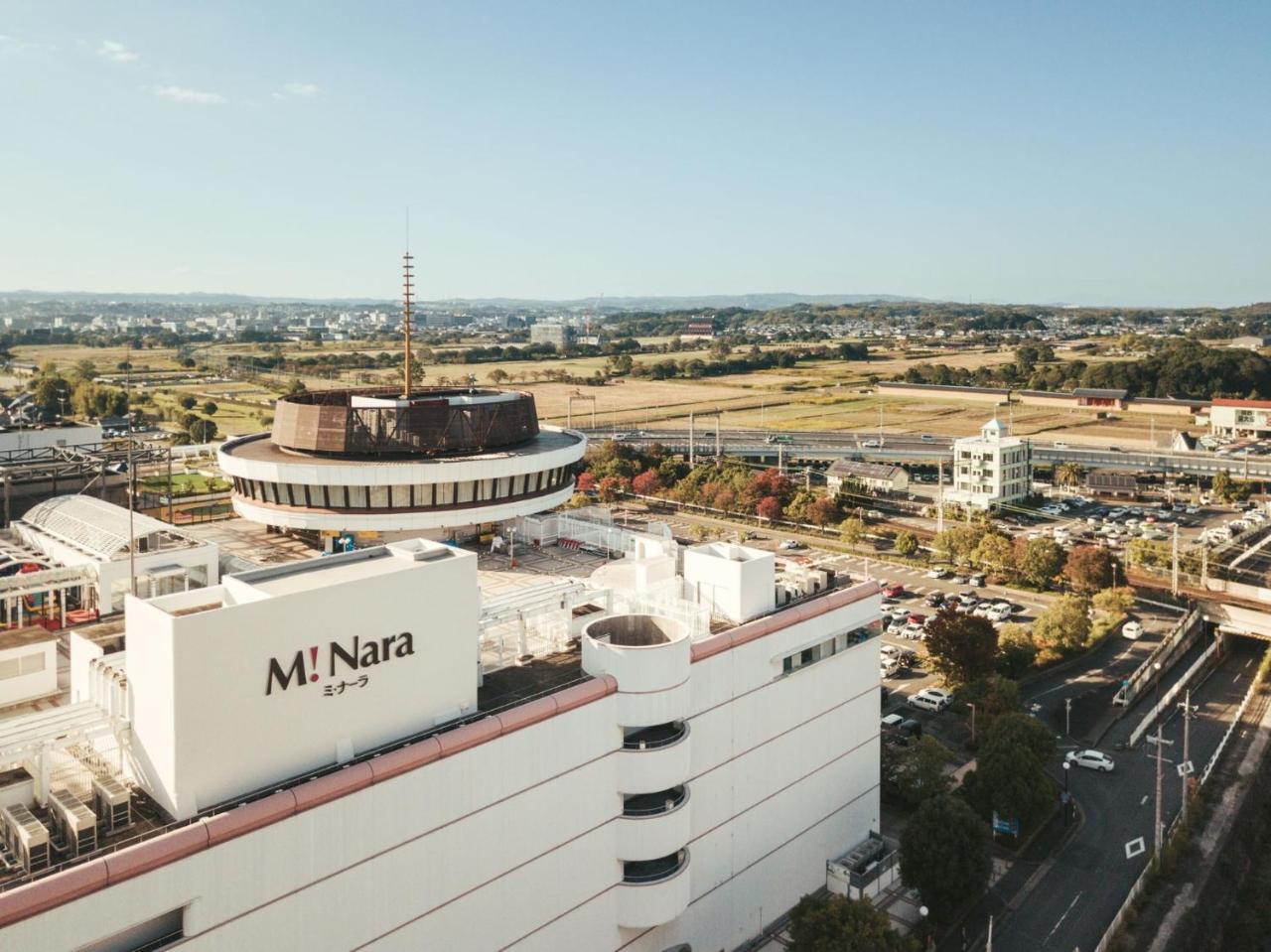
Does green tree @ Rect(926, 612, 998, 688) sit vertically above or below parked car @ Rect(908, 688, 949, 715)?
above

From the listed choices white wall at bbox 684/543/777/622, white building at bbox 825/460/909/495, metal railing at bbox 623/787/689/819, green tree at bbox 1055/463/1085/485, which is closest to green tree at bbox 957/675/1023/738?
white wall at bbox 684/543/777/622

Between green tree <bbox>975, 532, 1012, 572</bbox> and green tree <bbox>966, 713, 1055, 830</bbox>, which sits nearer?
green tree <bbox>966, 713, 1055, 830</bbox>

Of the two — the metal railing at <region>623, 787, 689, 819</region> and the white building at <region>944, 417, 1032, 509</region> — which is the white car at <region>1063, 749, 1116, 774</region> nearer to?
the metal railing at <region>623, 787, 689, 819</region>

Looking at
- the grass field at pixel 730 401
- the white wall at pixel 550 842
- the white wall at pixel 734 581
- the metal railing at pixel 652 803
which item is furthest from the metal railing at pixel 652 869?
the grass field at pixel 730 401

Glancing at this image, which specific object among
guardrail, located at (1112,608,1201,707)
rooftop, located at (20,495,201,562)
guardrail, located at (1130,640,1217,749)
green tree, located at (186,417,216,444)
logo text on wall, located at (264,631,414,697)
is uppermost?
rooftop, located at (20,495,201,562)

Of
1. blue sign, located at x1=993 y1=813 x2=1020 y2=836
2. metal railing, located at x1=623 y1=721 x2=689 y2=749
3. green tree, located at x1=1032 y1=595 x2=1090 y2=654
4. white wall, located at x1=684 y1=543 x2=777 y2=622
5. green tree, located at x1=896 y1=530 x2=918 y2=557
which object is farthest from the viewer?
green tree, located at x1=896 y1=530 x2=918 y2=557

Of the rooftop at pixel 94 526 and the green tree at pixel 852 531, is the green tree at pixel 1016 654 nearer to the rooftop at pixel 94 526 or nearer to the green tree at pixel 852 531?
the green tree at pixel 852 531
